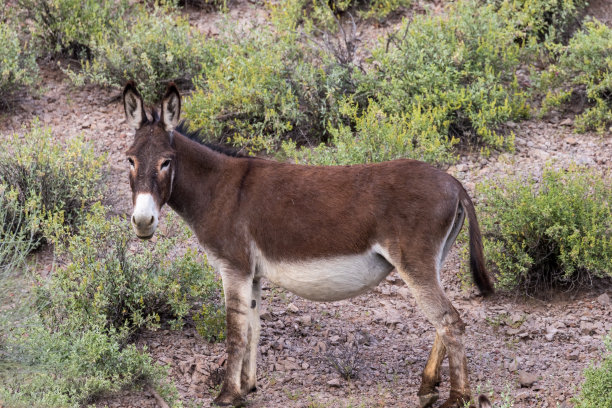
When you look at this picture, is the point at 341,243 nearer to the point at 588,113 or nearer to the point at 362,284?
the point at 362,284

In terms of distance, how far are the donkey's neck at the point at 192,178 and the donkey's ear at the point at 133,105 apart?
319 mm

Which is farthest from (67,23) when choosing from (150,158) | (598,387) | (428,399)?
(598,387)

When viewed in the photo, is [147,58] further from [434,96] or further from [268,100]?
[434,96]

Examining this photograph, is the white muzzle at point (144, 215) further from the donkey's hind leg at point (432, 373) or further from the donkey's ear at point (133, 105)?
the donkey's hind leg at point (432, 373)

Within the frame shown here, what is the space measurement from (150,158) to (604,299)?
4.46 meters

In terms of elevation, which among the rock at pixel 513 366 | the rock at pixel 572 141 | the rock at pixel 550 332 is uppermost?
the rock at pixel 572 141

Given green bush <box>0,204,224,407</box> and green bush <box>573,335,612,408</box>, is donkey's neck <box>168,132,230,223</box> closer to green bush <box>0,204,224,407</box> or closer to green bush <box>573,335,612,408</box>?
green bush <box>0,204,224,407</box>

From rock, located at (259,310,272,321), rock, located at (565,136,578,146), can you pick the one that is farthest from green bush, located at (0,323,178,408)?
rock, located at (565,136,578,146)

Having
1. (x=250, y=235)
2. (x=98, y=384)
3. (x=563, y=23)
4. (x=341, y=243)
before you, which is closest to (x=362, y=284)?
(x=341, y=243)

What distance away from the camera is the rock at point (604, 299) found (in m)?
7.02

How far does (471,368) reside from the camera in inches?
249

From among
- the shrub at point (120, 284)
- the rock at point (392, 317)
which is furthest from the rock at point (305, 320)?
the shrub at point (120, 284)

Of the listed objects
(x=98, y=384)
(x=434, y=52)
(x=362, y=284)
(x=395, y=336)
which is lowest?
(x=395, y=336)

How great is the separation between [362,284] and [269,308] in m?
1.87
